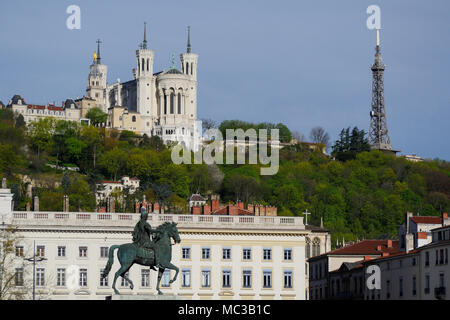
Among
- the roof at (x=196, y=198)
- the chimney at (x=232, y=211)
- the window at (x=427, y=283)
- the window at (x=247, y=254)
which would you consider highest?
the roof at (x=196, y=198)

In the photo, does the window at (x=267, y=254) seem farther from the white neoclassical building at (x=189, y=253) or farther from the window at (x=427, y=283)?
the window at (x=427, y=283)

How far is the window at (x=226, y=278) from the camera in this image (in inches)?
3824

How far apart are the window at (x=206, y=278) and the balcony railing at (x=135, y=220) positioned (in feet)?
11.0

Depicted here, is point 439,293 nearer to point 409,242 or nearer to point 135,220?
point 409,242

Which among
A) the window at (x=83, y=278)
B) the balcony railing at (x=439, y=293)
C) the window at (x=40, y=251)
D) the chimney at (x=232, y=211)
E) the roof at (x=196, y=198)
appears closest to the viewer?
the balcony railing at (x=439, y=293)

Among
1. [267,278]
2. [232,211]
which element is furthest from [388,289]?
[232,211]

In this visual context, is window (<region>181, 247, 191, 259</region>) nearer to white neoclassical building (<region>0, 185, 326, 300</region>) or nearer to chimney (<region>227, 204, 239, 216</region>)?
white neoclassical building (<region>0, 185, 326, 300</region>)

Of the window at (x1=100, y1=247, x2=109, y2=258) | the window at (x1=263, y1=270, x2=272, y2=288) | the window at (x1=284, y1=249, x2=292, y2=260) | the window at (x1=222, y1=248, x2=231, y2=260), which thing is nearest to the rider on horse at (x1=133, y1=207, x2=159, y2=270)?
the window at (x1=100, y1=247, x2=109, y2=258)

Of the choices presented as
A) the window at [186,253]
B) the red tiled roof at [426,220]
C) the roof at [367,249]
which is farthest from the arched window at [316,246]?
the window at [186,253]

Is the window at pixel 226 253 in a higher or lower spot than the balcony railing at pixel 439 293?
higher

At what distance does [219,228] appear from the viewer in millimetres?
97875

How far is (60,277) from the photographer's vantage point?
94688 mm
